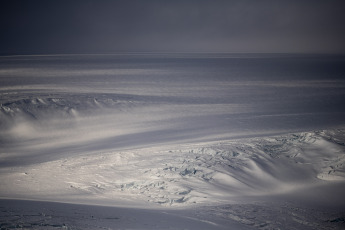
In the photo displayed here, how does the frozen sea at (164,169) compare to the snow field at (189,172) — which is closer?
the frozen sea at (164,169)

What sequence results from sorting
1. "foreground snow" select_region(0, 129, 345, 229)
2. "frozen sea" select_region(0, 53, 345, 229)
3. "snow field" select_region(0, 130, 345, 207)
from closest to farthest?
"foreground snow" select_region(0, 129, 345, 229) < "frozen sea" select_region(0, 53, 345, 229) < "snow field" select_region(0, 130, 345, 207)

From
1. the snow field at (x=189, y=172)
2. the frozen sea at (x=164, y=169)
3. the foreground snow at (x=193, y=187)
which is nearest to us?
the foreground snow at (x=193, y=187)

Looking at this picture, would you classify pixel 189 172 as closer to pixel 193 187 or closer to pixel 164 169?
pixel 164 169

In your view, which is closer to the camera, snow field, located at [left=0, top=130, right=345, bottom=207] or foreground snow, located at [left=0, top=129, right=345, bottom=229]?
foreground snow, located at [left=0, top=129, right=345, bottom=229]

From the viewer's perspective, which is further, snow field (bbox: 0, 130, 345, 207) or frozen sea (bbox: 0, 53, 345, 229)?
snow field (bbox: 0, 130, 345, 207)

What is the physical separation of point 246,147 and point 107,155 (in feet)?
11.8

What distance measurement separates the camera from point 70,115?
13.3 meters

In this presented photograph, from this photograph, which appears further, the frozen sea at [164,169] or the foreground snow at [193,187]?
the frozen sea at [164,169]

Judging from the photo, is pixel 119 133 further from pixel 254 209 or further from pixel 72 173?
pixel 254 209

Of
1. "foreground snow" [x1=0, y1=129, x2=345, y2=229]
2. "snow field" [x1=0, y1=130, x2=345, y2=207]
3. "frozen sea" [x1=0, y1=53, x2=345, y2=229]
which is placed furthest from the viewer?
"snow field" [x1=0, y1=130, x2=345, y2=207]

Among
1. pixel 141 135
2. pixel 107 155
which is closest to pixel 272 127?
pixel 141 135

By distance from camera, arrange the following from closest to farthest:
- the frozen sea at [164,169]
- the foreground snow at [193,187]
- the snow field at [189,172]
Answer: the foreground snow at [193,187] → the frozen sea at [164,169] → the snow field at [189,172]

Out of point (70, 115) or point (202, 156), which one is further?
point (70, 115)

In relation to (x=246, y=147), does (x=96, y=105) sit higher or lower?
higher
